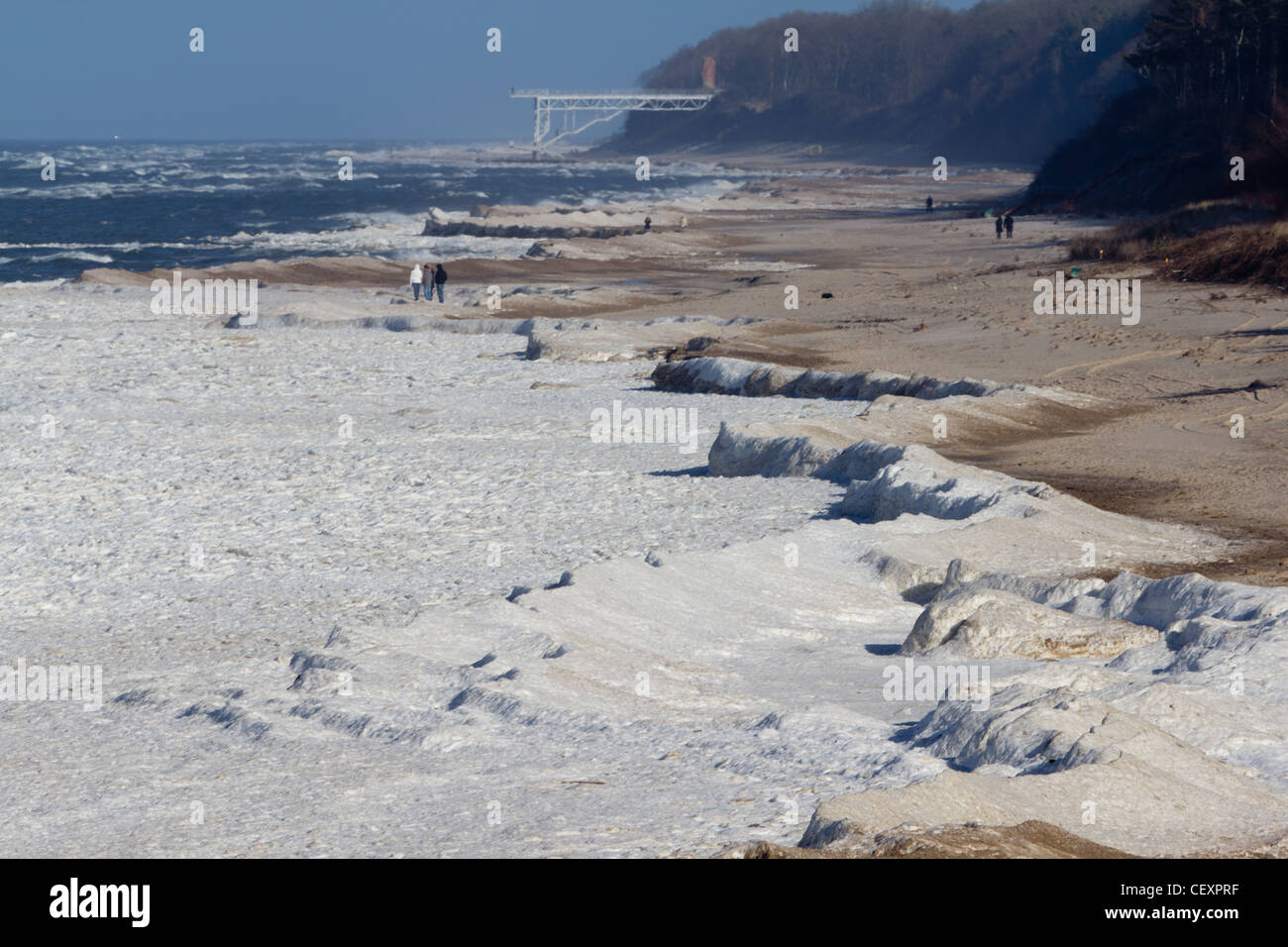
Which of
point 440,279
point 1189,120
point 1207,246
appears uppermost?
point 1189,120

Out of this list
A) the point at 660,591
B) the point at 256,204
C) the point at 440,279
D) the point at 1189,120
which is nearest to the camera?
the point at 660,591

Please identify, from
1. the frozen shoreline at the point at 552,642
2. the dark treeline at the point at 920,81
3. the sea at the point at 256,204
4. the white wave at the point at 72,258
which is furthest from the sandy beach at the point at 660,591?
the dark treeline at the point at 920,81

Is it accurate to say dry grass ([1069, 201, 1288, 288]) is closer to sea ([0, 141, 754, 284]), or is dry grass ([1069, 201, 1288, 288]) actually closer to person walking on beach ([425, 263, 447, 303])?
person walking on beach ([425, 263, 447, 303])

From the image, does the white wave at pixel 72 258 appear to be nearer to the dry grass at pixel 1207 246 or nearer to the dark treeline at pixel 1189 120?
the dry grass at pixel 1207 246

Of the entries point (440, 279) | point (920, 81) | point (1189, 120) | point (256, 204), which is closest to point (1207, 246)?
point (440, 279)

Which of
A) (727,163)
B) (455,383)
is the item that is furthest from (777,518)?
(727,163)

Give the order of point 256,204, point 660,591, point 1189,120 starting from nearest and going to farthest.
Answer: point 660,591 < point 1189,120 < point 256,204

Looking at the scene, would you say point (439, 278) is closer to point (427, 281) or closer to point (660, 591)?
point (427, 281)
